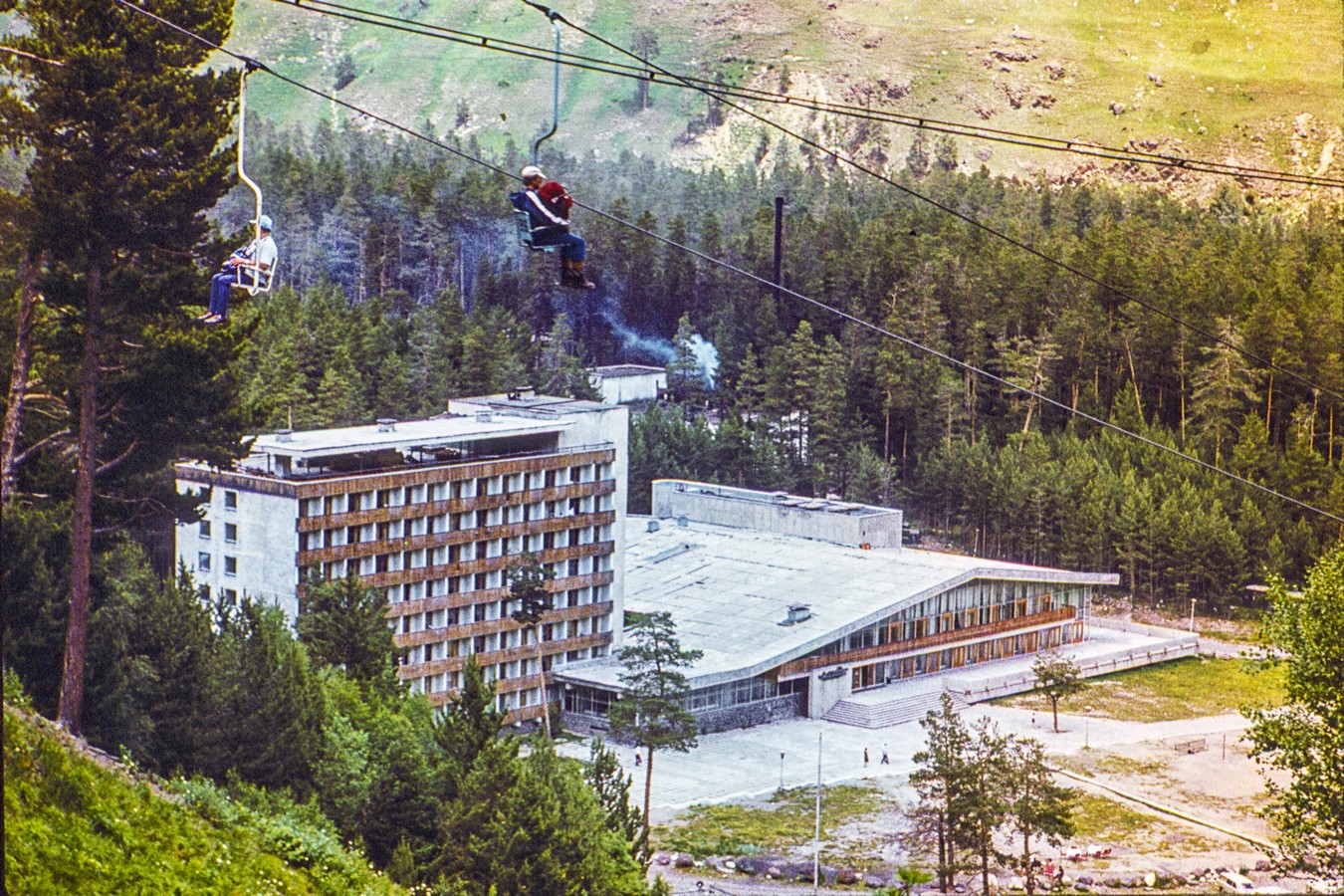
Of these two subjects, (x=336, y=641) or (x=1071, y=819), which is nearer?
(x=336, y=641)

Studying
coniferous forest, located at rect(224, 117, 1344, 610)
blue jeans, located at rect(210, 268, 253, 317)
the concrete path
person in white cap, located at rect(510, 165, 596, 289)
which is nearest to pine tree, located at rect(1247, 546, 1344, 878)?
the concrete path

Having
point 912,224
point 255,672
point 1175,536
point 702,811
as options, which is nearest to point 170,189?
point 255,672

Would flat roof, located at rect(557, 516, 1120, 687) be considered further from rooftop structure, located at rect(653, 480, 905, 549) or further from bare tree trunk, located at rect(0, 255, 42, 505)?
bare tree trunk, located at rect(0, 255, 42, 505)

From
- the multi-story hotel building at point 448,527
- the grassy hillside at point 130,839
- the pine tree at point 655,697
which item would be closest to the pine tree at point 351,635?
the multi-story hotel building at point 448,527

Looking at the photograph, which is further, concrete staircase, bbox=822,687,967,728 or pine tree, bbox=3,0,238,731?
concrete staircase, bbox=822,687,967,728

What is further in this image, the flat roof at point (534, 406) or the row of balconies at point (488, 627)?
the flat roof at point (534, 406)

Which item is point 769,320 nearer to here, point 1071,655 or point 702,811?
point 1071,655

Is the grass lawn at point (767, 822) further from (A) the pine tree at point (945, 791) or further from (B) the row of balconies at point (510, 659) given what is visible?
(B) the row of balconies at point (510, 659)
